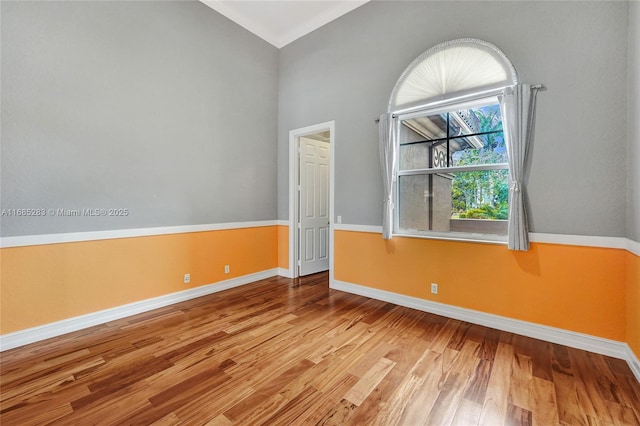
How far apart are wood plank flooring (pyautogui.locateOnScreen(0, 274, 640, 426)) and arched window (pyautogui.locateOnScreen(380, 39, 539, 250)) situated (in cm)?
103

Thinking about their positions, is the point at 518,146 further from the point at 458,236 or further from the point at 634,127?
the point at 458,236

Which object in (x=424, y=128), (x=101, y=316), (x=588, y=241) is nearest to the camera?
(x=588, y=241)

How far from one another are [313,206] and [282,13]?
2.86 meters

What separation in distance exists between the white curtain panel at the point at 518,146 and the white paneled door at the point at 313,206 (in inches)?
109

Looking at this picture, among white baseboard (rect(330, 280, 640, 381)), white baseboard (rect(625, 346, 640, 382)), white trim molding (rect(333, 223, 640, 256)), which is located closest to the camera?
white baseboard (rect(625, 346, 640, 382))

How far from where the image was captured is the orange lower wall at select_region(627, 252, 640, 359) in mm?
1949

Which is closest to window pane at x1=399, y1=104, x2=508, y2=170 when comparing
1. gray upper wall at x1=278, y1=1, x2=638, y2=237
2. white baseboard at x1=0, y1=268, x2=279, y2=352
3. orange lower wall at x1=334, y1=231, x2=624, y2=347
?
gray upper wall at x1=278, y1=1, x2=638, y2=237

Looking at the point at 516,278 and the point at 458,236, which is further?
the point at 458,236

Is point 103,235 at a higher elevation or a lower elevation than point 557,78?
lower

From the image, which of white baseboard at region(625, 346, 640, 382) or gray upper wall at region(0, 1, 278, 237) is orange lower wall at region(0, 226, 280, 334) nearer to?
gray upper wall at region(0, 1, 278, 237)

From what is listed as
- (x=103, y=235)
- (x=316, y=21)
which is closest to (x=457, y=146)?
(x=316, y=21)

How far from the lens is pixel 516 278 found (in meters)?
2.58

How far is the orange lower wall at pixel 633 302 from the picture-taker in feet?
6.39

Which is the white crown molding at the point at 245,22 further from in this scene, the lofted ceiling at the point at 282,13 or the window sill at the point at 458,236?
the window sill at the point at 458,236
